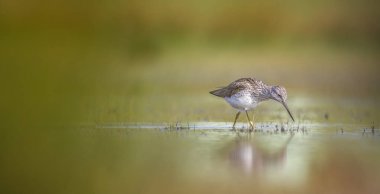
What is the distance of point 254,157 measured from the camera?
26.7 ft

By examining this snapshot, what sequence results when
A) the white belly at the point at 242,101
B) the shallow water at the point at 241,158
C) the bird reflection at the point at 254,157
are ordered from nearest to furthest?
the shallow water at the point at 241,158 < the bird reflection at the point at 254,157 < the white belly at the point at 242,101

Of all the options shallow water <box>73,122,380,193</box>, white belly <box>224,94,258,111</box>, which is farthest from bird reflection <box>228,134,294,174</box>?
white belly <box>224,94,258,111</box>

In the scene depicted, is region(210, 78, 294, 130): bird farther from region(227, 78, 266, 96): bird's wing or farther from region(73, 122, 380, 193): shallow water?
region(73, 122, 380, 193): shallow water

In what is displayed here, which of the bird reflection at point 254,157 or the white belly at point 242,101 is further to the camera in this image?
the white belly at point 242,101

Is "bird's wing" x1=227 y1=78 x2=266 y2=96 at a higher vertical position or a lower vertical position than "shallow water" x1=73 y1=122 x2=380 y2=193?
higher

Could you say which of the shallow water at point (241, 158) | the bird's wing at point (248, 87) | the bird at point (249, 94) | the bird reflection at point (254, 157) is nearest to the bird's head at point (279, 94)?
the bird at point (249, 94)

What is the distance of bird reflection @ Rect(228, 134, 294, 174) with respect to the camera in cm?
779

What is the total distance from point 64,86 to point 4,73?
1.06m

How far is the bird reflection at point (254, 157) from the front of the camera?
25.5ft


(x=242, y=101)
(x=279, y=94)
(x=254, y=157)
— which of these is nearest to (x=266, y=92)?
(x=279, y=94)

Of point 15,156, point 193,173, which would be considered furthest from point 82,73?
point 193,173

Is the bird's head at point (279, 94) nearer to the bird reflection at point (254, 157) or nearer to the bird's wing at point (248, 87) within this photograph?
the bird's wing at point (248, 87)

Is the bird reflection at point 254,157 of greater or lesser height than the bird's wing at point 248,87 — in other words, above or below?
below

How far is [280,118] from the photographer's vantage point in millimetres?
10680
